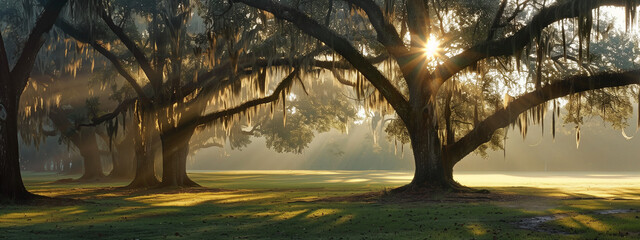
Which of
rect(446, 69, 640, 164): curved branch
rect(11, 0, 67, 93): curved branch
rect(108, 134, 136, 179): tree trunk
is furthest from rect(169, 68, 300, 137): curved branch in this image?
rect(108, 134, 136, 179): tree trunk

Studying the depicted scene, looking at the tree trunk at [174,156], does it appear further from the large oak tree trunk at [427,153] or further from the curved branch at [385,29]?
the large oak tree trunk at [427,153]

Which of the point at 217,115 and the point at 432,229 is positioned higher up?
the point at 217,115

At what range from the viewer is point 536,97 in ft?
70.5

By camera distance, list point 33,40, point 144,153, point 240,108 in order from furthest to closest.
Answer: point 144,153
point 240,108
point 33,40

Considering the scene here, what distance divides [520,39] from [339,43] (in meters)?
5.86

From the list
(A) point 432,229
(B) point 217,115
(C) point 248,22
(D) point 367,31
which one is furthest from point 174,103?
(A) point 432,229

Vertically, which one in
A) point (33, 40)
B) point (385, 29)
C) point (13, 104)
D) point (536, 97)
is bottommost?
point (13, 104)

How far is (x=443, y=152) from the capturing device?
22875mm

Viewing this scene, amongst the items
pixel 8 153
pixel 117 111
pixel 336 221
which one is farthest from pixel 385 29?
pixel 117 111

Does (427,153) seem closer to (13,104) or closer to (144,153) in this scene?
(13,104)

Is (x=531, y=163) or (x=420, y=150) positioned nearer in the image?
(x=420, y=150)

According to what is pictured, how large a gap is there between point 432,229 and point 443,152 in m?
11.8

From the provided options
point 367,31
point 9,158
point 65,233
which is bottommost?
point 65,233

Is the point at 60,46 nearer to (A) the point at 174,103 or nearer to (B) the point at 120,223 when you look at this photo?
(A) the point at 174,103
